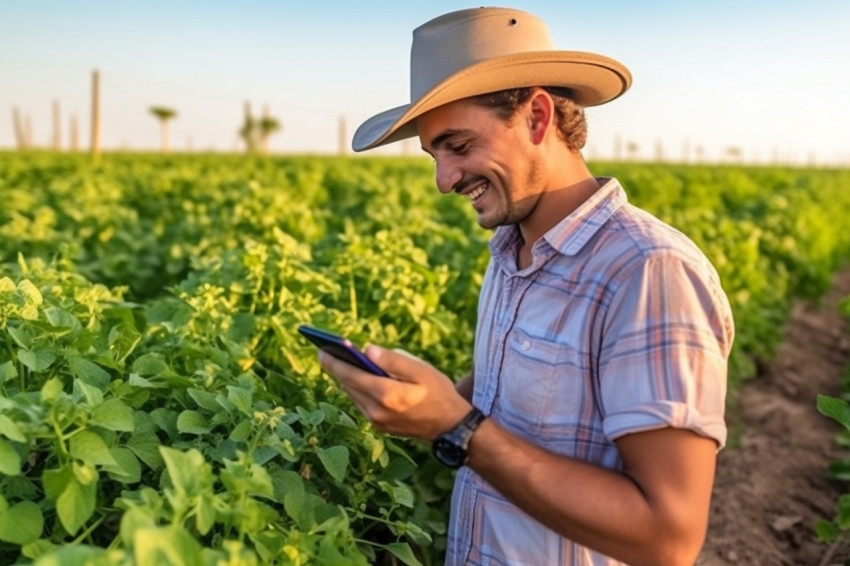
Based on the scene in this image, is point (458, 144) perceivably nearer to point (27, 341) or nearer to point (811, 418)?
point (27, 341)

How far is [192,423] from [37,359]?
0.42 meters

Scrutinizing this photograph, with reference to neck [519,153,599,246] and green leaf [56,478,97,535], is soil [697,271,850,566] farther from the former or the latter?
green leaf [56,478,97,535]

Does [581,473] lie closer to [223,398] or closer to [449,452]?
[449,452]

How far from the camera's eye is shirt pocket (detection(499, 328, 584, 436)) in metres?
2.05

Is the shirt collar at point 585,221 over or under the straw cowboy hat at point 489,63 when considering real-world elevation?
under

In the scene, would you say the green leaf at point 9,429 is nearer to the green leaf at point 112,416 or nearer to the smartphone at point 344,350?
the green leaf at point 112,416

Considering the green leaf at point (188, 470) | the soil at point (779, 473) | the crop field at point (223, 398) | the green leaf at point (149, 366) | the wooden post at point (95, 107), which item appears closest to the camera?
the green leaf at point (188, 470)

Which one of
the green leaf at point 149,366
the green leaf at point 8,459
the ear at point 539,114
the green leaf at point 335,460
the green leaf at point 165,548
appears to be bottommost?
the green leaf at point 335,460

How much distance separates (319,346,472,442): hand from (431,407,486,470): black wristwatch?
0.04 ft

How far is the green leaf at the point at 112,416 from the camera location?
1779mm

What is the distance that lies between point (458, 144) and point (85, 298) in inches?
51.0

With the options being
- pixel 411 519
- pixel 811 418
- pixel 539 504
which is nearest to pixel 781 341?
pixel 811 418

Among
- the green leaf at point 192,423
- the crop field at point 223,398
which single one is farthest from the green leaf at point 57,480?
the green leaf at point 192,423

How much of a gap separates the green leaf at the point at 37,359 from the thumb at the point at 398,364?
2.67 feet
